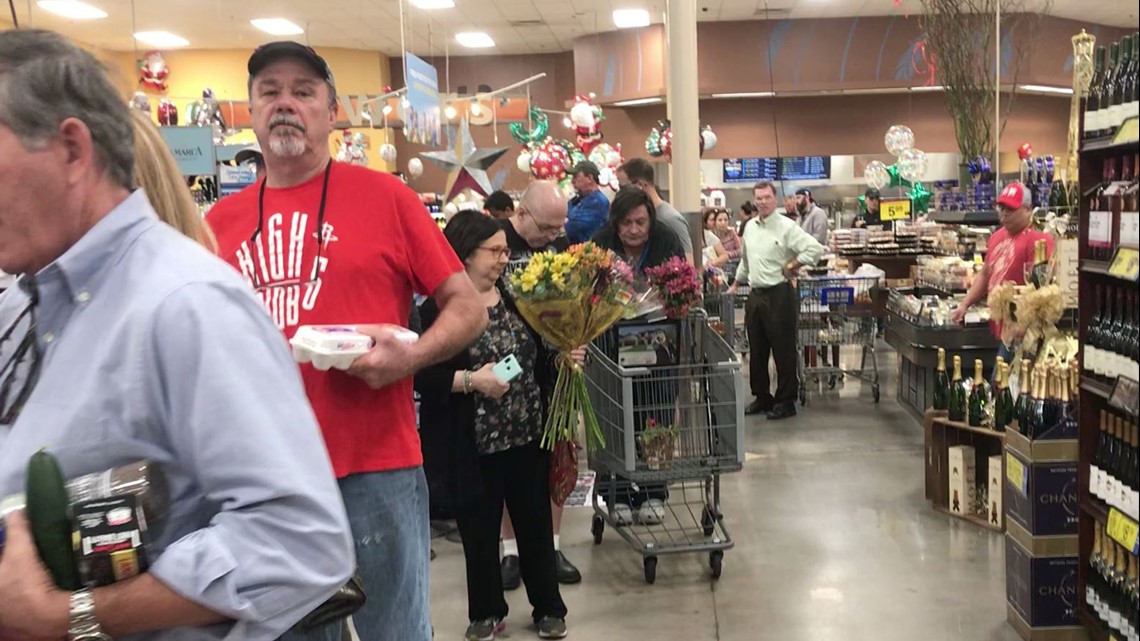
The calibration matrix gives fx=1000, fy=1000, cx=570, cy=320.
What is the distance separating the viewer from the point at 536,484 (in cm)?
372

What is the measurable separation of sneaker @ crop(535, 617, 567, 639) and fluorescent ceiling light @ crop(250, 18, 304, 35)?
1194 cm

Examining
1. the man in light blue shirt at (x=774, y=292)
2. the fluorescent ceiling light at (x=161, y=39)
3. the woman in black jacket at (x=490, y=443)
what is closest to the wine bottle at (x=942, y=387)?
the man in light blue shirt at (x=774, y=292)

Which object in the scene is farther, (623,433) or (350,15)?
(350,15)

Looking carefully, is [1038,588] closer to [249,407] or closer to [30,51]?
[249,407]

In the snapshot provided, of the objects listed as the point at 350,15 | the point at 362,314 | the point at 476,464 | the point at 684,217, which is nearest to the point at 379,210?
the point at 362,314

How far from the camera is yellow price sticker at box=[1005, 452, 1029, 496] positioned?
352cm

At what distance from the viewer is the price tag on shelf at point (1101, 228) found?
2.82 meters

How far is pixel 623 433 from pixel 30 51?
3.35 m

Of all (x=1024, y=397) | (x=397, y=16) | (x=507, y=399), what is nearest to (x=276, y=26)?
(x=397, y=16)

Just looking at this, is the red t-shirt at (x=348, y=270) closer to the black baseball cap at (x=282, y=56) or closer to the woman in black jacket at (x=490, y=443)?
the black baseball cap at (x=282, y=56)

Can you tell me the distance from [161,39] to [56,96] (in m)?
15.9

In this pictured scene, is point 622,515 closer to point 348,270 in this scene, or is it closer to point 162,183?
point 348,270

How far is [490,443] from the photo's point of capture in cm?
358

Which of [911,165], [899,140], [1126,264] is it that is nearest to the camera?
[1126,264]
